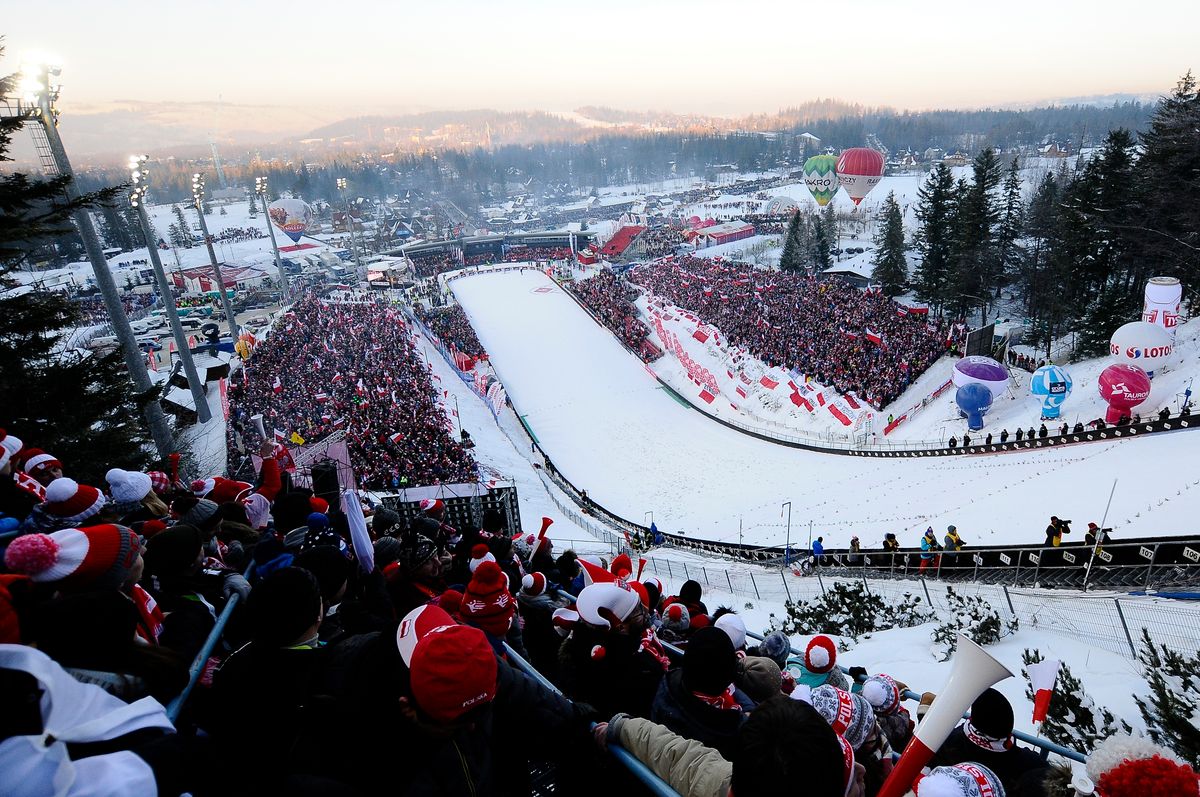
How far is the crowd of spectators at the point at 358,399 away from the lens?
16.7 m

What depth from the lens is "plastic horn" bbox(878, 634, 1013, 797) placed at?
2154mm

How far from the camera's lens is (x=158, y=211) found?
11344cm

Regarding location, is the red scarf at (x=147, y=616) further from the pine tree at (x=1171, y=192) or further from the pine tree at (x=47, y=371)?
the pine tree at (x=1171, y=192)

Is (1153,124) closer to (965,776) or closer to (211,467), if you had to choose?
(965,776)

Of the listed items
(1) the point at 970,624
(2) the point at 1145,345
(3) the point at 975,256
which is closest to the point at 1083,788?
(1) the point at 970,624

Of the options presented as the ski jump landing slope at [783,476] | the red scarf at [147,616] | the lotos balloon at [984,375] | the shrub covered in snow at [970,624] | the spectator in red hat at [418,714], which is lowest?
the ski jump landing slope at [783,476]

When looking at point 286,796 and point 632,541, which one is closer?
point 286,796

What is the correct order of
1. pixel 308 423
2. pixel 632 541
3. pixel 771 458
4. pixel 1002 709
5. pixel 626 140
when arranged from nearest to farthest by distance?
pixel 1002 709 → pixel 632 541 → pixel 308 423 → pixel 771 458 → pixel 626 140

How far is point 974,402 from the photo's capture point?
17.5 m

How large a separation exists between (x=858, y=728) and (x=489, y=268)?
56.1m

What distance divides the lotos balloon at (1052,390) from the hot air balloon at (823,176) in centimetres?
2762

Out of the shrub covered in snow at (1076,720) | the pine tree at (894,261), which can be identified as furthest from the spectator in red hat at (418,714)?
the pine tree at (894,261)

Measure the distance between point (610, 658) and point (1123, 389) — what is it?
17.2 metres

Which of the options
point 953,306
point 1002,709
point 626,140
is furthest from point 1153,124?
point 626,140
